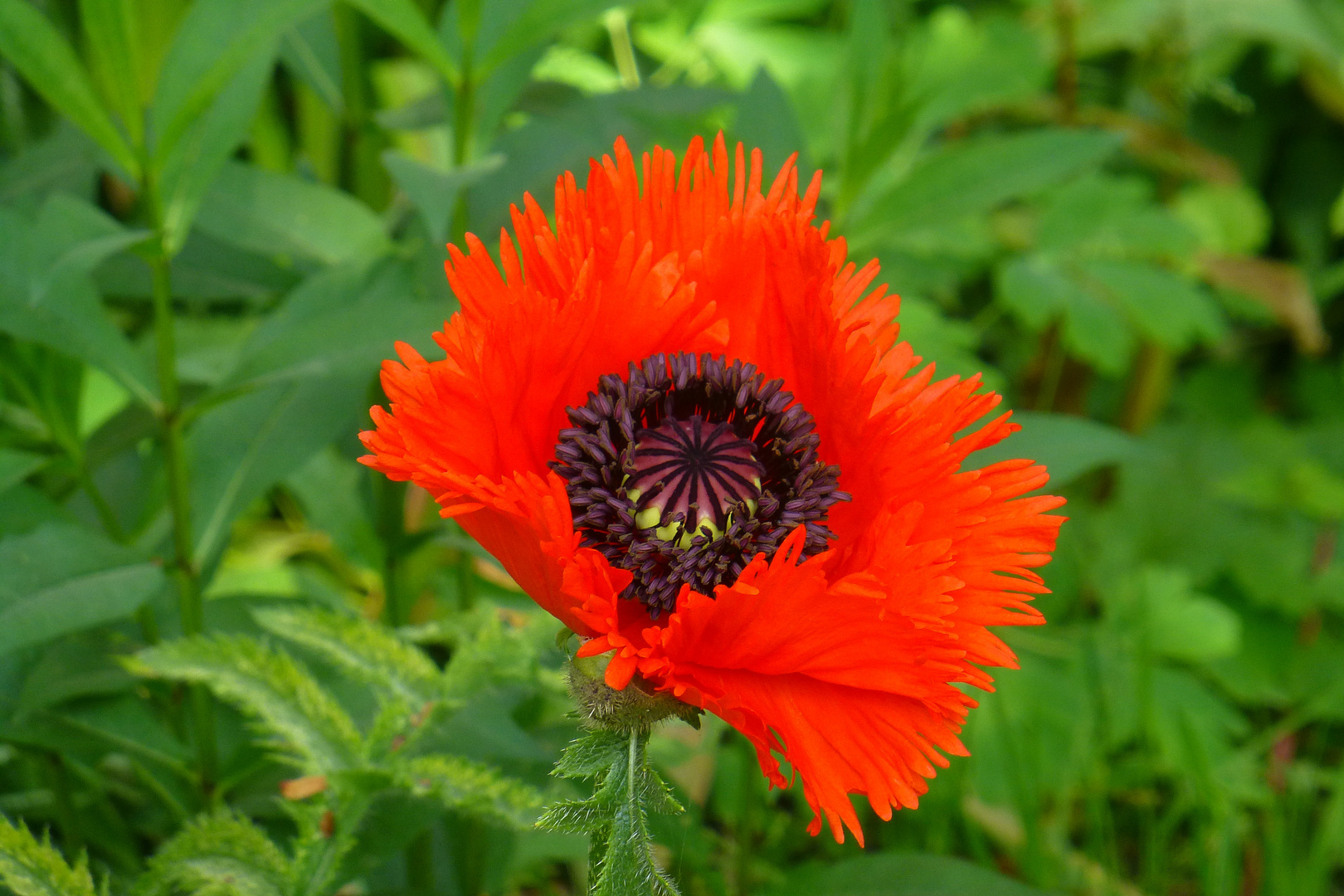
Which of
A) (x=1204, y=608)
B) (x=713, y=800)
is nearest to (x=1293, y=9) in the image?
(x=1204, y=608)

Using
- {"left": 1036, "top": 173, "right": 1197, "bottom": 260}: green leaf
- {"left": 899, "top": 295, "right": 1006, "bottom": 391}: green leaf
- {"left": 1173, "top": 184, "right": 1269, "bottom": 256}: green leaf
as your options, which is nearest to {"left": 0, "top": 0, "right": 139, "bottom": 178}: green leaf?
{"left": 899, "top": 295, "right": 1006, "bottom": 391}: green leaf

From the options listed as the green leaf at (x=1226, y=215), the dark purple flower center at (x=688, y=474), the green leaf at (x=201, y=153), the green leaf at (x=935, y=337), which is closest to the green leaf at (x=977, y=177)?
the green leaf at (x=935, y=337)

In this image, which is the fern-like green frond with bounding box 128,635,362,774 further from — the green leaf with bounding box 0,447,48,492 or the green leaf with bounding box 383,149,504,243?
the green leaf with bounding box 383,149,504,243

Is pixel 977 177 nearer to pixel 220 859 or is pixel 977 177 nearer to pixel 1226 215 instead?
pixel 220 859

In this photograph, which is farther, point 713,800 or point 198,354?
point 713,800

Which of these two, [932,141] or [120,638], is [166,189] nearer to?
[120,638]

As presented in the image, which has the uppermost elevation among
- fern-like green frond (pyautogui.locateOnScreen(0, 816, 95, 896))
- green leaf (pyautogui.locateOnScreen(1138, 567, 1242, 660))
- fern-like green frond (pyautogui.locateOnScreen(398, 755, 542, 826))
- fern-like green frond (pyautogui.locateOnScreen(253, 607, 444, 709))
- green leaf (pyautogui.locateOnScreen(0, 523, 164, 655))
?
green leaf (pyautogui.locateOnScreen(0, 523, 164, 655))

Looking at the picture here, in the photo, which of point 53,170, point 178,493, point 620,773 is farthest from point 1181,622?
point 53,170
